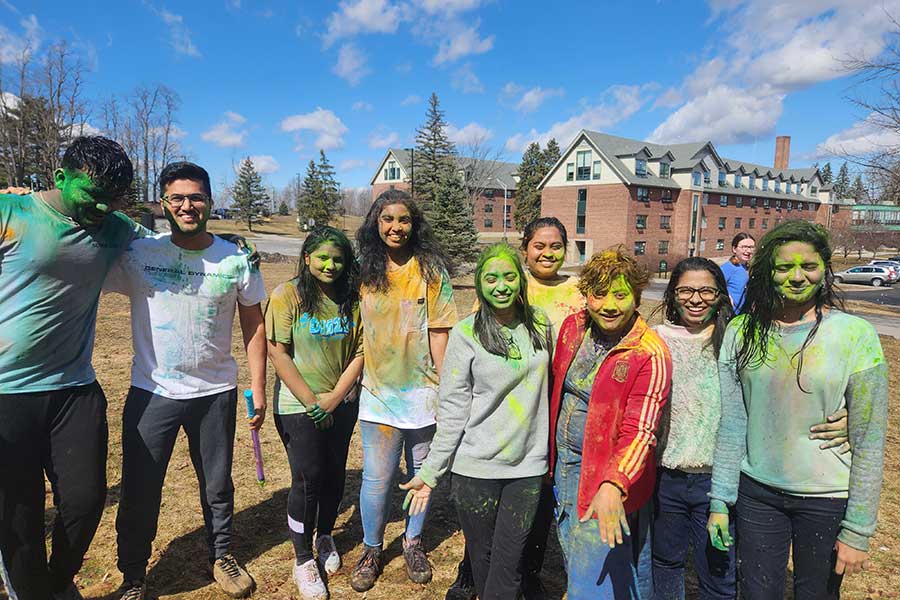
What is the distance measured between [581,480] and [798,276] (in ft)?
4.03

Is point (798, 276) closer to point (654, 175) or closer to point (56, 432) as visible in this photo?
point (56, 432)

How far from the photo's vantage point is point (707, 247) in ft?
143

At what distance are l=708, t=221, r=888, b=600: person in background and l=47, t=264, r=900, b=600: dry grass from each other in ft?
4.92

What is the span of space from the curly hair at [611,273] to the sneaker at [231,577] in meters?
2.66

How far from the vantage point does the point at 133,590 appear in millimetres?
2947

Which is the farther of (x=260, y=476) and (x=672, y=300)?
(x=260, y=476)

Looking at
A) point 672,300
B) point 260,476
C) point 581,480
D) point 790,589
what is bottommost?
point 790,589

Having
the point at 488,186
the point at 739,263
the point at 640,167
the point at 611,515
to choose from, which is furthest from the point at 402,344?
the point at 488,186

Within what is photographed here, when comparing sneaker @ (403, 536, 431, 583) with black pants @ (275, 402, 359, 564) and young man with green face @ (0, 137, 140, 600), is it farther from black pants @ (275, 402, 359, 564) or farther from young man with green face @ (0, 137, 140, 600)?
young man with green face @ (0, 137, 140, 600)

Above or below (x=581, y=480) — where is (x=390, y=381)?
above

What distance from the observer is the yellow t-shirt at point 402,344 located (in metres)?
3.04

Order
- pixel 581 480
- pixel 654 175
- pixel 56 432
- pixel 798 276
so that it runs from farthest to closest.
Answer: pixel 654 175 < pixel 56 432 < pixel 581 480 < pixel 798 276

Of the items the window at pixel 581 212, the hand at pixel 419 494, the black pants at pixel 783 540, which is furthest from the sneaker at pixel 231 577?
the window at pixel 581 212

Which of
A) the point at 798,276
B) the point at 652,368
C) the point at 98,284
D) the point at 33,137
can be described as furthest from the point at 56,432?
the point at 33,137
